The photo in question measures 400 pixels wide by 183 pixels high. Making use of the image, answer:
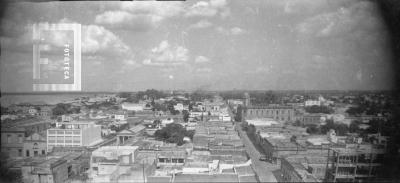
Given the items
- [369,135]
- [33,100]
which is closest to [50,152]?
[33,100]

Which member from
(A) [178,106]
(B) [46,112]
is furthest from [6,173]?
(A) [178,106]

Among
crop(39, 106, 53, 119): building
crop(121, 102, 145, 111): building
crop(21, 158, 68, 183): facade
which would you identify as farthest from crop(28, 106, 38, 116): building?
crop(121, 102, 145, 111): building

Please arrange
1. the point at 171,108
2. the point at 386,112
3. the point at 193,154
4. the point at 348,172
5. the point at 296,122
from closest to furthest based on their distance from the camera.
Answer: the point at 348,172
the point at 386,112
the point at 193,154
the point at 296,122
the point at 171,108

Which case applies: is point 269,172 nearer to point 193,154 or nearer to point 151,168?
point 193,154

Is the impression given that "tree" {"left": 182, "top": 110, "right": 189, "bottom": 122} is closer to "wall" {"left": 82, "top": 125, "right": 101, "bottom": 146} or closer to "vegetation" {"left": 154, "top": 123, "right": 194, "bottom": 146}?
"vegetation" {"left": 154, "top": 123, "right": 194, "bottom": 146}

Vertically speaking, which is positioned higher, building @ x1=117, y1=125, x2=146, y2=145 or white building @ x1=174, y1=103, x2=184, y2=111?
white building @ x1=174, y1=103, x2=184, y2=111

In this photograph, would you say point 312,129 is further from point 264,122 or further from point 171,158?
point 171,158
